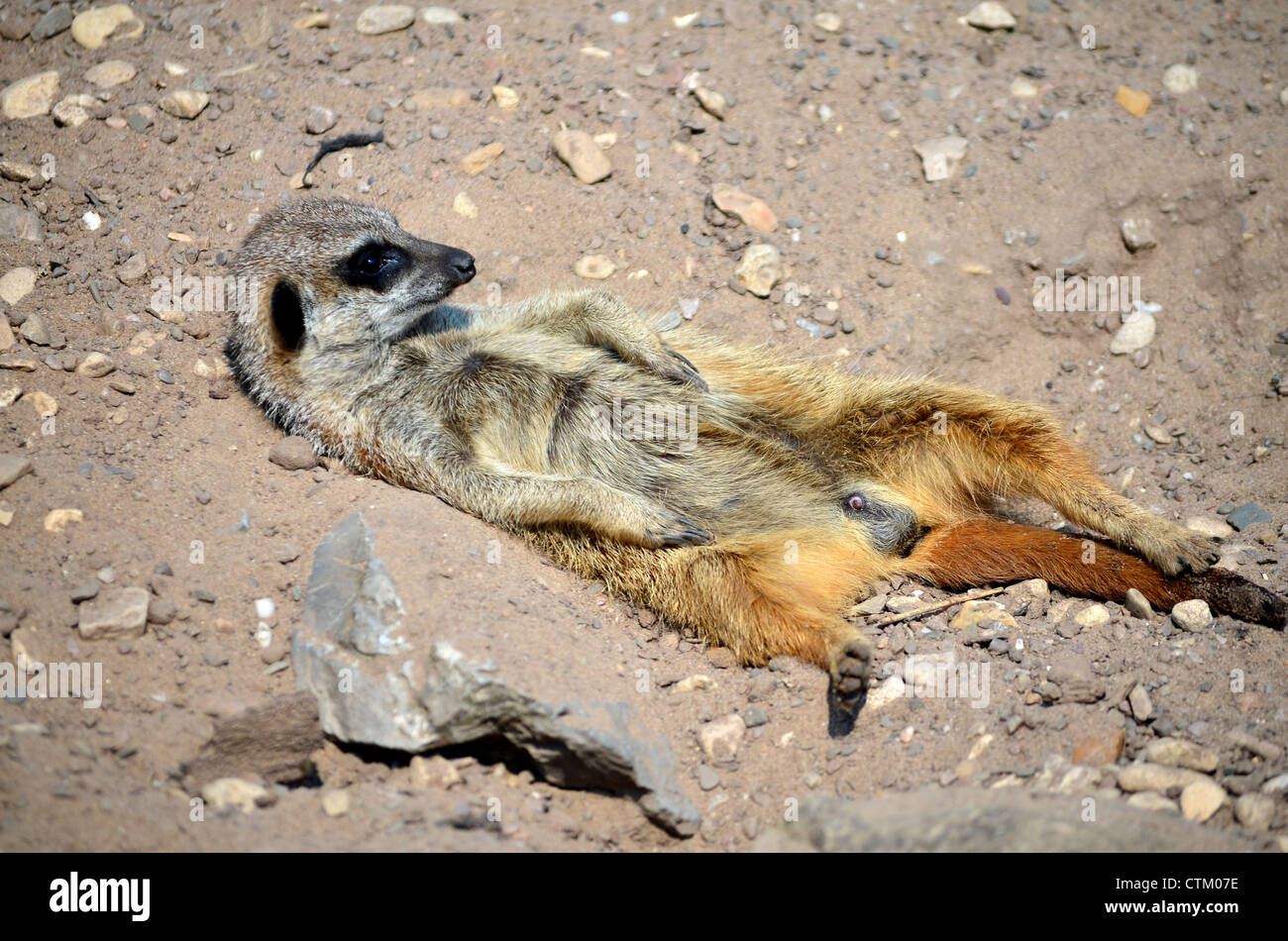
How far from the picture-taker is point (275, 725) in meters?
2.78

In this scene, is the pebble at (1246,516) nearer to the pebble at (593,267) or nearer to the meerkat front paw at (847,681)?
the meerkat front paw at (847,681)

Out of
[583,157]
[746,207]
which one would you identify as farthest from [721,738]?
[583,157]

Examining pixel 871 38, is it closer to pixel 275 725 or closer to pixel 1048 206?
pixel 1048 206

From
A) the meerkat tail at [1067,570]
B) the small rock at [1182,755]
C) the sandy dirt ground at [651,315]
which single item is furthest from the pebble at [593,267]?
the small rock at [1182,755]

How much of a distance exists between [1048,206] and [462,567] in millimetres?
3661

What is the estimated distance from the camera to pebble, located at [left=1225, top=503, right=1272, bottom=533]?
12.8 ft

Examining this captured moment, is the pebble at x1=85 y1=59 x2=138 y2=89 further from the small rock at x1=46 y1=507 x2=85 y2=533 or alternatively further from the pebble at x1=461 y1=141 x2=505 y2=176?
the small rock at x1=46 y1=507 x2=85 y2=533

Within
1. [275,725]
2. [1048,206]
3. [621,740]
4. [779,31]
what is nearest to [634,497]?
[621,740]

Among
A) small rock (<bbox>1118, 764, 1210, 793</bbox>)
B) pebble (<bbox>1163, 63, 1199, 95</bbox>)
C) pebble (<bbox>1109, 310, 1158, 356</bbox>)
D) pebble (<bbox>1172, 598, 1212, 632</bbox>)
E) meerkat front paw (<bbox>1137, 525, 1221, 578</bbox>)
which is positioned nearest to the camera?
small rock (<bbox>1118, 764, 1210, 793</bbox>)

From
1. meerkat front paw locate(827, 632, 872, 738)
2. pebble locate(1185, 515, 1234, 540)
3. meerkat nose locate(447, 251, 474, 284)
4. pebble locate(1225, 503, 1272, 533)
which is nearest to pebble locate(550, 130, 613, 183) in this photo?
meerkat nose locate(447, 251, 474, 284)

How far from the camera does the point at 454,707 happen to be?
278 cm

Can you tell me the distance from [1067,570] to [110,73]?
509 centimetres

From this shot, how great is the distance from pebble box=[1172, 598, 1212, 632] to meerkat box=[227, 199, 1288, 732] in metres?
0.12

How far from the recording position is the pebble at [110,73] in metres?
4.81
